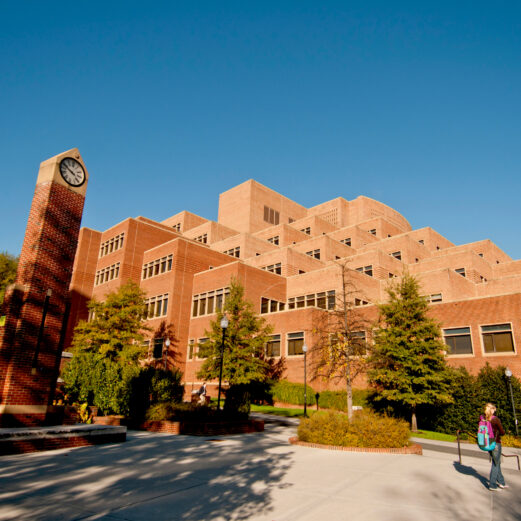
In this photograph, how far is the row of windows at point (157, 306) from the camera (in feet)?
147

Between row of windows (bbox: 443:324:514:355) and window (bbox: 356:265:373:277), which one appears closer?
row of windows (bbox: 443:324:514:355)

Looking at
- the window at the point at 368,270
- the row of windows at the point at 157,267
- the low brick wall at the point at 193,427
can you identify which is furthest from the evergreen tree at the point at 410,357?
the row of windows at the point at 157,267

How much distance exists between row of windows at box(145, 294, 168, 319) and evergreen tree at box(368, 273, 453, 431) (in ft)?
85.6

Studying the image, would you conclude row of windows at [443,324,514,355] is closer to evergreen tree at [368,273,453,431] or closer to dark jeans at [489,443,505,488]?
evergreen tree at [368,273,453,431]

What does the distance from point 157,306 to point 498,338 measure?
33.5m

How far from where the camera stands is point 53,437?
39.3 ft

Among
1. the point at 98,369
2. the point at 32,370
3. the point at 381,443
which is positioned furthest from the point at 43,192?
the point at 381,443

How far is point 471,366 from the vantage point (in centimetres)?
2914

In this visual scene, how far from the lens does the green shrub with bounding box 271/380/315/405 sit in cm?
3256

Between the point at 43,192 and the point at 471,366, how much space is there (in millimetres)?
29139

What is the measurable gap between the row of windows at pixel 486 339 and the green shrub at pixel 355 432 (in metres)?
15.8

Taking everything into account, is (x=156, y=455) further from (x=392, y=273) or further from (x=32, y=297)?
(x=392, y=273)

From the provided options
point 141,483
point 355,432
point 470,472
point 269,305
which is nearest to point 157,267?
point 269,305

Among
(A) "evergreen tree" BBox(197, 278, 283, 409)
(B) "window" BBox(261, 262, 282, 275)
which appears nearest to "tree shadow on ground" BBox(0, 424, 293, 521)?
(A) "evergreen tree" BBox(197, 278, 283, 409)
